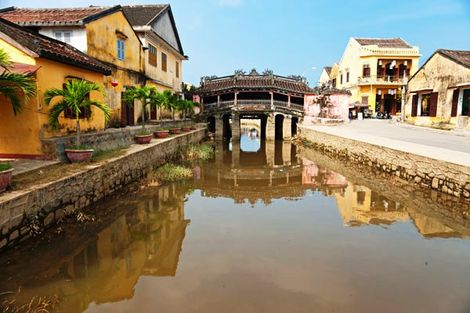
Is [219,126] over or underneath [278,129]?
over

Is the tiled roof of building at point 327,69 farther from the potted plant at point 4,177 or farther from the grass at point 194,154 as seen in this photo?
the potted plant at point 4,177

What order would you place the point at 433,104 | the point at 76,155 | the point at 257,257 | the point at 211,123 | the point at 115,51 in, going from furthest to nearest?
the point at 211,123, the point at 433,104, the point at 115,51, the point at 76,155, the point at 257,257

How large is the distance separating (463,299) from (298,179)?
378 inches

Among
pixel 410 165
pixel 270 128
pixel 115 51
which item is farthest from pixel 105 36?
pixel 270 128

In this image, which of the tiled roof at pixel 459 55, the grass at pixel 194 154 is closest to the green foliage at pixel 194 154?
the grass at pixel 194 154

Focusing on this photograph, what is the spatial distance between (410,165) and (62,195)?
11017 mm

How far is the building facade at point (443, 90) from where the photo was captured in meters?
19.8

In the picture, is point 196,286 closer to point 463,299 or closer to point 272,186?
point 463,299

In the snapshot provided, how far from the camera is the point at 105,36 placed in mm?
15195

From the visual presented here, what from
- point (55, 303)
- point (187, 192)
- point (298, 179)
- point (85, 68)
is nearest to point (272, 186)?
point (298, 179)

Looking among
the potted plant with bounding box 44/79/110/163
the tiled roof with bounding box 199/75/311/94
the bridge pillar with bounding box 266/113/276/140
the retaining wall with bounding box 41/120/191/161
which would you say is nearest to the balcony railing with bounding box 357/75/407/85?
the tiled roof with bounding box 199/75/311/94

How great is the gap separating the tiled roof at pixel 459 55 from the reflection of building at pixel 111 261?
20.4 metres

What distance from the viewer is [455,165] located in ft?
30.8

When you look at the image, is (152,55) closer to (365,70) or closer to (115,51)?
(115,51)
